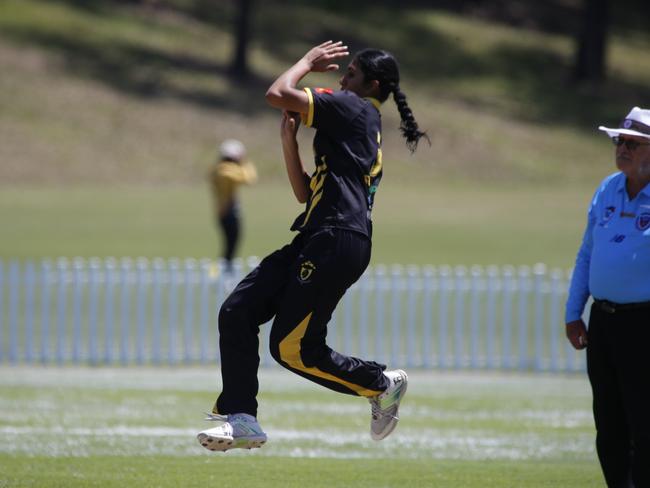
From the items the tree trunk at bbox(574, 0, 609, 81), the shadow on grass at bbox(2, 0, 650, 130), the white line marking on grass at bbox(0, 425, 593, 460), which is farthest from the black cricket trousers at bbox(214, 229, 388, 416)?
the tree trunk at bbox(574, 0, 609, 81)

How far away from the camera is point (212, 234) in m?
26.8

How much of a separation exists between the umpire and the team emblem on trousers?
1391mm

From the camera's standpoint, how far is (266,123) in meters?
38.9

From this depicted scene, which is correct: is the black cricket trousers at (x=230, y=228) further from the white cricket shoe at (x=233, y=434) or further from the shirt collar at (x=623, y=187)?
the shirt collar at (x=623, y=187)

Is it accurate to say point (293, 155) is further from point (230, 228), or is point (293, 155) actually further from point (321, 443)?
point (230, 228)

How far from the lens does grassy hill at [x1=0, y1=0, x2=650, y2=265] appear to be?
91.2ft

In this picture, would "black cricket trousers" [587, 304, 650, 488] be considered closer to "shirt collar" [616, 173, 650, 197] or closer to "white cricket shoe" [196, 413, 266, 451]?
"shirt collar" [616, 173, 650, 197]

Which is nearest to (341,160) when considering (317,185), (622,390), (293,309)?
(317,185)

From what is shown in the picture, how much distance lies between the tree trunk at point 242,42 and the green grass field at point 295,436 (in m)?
29.5

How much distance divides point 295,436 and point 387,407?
116 inches

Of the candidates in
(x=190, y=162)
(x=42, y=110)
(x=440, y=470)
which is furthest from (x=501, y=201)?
(x=440, y=470)

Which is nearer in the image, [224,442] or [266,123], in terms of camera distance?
[224,442]

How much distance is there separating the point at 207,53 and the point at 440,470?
38.0 m

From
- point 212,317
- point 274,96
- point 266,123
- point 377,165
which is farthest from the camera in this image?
point 266,123
